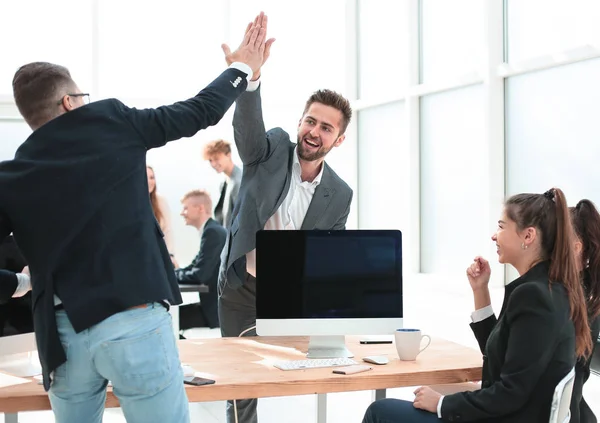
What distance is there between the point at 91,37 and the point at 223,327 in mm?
4902

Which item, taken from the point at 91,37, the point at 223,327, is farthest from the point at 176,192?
the point at 223,327

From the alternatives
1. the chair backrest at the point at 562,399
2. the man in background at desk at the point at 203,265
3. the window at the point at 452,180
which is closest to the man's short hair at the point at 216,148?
the man in background at desk at the point at 203,265

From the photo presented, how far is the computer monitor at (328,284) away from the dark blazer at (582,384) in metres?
0.63

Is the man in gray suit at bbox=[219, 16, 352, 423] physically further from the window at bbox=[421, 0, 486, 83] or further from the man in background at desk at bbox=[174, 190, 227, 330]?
the man in background at desk at bbox=[174, 190, 227, 330]

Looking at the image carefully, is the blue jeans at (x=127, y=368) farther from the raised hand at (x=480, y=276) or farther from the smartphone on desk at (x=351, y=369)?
the raised hand at (x=480, y=276)

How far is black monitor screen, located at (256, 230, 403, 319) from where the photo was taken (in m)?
2.90

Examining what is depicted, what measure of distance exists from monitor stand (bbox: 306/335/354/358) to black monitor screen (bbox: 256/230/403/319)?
0.08 meters

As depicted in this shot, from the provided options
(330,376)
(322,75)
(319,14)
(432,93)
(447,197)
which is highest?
(319,14)

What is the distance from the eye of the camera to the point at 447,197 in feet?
18.6

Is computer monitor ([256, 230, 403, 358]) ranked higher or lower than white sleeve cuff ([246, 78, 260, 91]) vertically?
lower

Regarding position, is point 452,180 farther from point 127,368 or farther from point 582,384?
point 127,368

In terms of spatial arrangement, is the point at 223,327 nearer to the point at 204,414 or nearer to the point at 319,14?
the point at 204,414

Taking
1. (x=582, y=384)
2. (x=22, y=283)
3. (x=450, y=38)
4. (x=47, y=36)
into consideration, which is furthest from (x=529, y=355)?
(x=47, y=36)

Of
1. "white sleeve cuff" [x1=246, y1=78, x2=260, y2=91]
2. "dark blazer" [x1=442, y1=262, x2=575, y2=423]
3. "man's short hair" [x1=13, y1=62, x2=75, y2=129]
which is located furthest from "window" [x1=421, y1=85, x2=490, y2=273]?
"man's short hair" [x1=13, y1=62, x2=75, y2=129]
